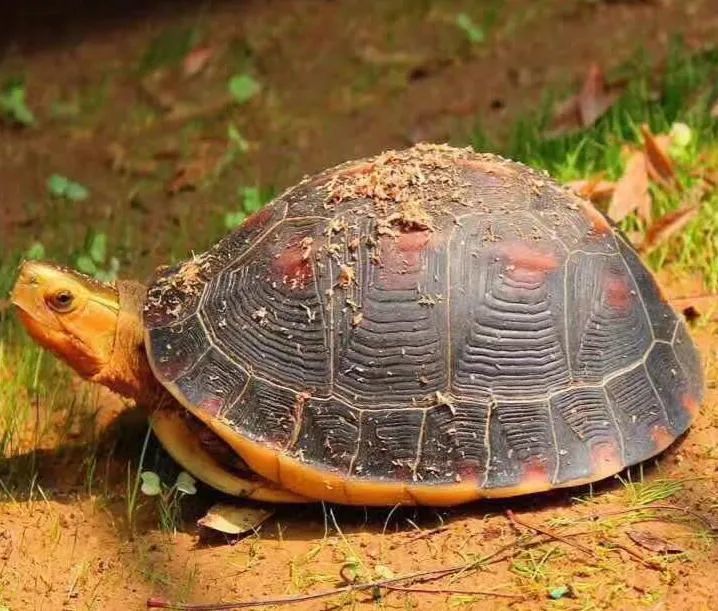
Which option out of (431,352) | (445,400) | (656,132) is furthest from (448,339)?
(656,132)

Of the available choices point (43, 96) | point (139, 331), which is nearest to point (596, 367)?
point (139, 331)

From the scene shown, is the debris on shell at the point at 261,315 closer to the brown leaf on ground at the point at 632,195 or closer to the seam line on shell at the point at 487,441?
the seam line on shell at the point at 487,441

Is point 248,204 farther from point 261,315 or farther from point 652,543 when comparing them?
point 652,543

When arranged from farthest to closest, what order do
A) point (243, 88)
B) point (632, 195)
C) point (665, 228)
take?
point (243, 88) → point (632, 195) → point (665, 228)

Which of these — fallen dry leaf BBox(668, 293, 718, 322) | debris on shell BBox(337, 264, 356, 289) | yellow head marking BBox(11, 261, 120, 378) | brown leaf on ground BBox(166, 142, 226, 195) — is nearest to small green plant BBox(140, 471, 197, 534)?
yellow head marking BBox(11, 261, 120, 378)

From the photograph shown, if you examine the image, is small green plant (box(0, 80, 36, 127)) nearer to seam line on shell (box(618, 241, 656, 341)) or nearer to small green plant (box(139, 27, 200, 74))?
small green plant (box(139, 27, 200, 74))

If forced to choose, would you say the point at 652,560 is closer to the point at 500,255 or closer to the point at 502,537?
the point at 502,537

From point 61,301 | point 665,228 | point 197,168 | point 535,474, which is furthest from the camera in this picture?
point 197,168
